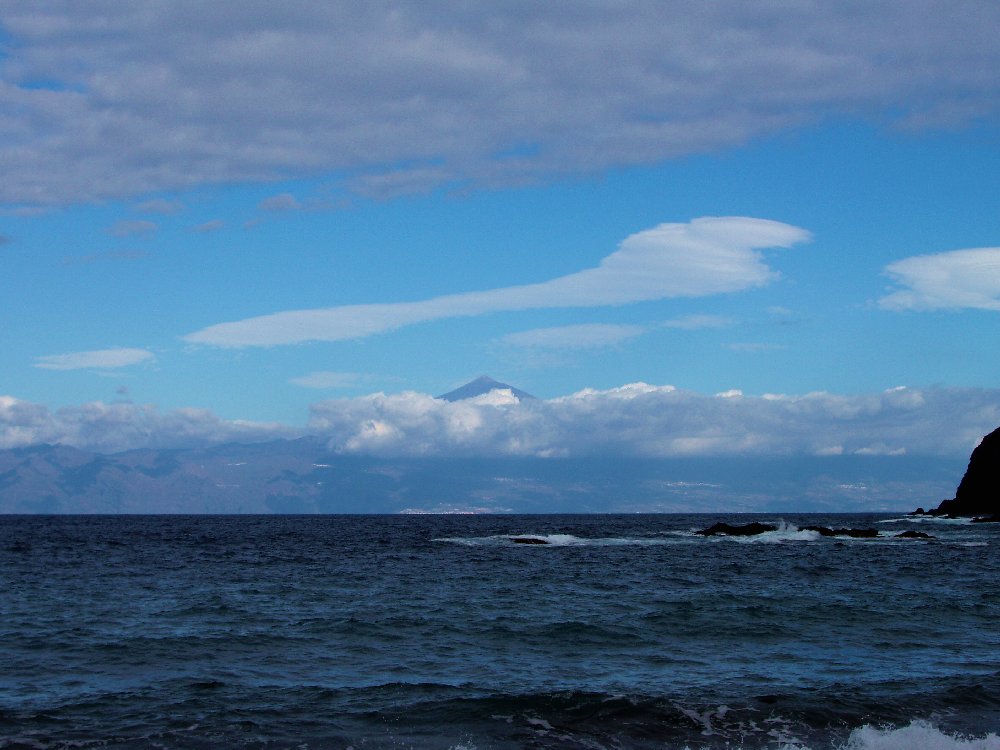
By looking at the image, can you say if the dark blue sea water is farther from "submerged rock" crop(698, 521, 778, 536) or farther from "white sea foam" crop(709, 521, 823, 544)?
"submerged rock" crop(698, 521, 778, 536)

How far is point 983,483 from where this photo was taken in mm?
160125

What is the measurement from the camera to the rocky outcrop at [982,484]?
15538 cm

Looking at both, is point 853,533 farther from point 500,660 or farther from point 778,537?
point 500,660

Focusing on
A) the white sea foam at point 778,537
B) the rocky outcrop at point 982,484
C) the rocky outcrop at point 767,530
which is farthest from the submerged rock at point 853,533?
the rocky outcrop at point 982,484

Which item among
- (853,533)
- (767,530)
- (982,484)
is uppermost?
(982,484)

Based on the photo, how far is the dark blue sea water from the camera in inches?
733

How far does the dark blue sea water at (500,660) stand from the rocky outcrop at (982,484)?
119m

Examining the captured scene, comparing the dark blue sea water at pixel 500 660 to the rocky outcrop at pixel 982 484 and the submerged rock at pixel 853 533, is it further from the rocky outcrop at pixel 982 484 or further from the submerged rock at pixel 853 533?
the rocky outcrop at pixel 982 484

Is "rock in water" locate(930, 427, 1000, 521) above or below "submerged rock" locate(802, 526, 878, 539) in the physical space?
above

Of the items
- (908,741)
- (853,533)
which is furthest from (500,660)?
(853,533)

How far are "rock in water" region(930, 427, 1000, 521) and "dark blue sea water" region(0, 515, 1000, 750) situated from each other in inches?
4688

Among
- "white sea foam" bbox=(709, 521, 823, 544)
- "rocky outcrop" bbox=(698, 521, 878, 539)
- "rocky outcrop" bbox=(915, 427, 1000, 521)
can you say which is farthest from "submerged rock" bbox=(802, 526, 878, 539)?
"rocky outcrop" bbox=(915, 427, 1000, 521)

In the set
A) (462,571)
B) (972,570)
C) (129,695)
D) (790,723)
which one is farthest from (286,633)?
(972,570)

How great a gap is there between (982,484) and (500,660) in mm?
159515
